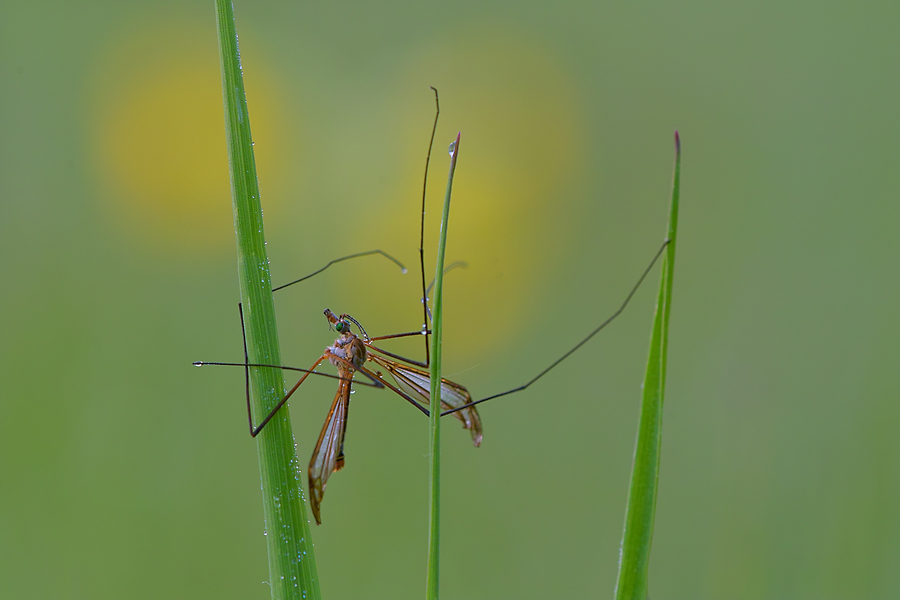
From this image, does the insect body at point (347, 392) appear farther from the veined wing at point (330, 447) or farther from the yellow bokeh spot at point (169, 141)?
the yellow bokeh spot at point (169, 141)

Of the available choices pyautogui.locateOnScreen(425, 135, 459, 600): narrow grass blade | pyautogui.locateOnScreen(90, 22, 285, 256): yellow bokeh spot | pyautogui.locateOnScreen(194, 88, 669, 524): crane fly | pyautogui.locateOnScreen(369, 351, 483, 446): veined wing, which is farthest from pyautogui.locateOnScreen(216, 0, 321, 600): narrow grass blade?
pyautogui.locateOnScreen(90, 22, 285, 256): yellow bokeh spot

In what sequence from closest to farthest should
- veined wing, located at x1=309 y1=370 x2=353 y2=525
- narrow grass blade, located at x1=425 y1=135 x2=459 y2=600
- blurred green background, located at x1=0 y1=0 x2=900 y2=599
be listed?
1. narrow grass blade, located at x1=425 y1=135 x2=459 y2=600
2. veined wing, located at x1=309 y1=370 x2=353 y2=525
3. blurred green background, located at x1=0 y1=0 x2=900 y2=599

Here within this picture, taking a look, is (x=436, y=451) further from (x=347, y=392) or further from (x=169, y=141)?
(x=169, y=141)

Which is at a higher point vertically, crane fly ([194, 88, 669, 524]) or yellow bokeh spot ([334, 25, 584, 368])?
yellow bokeh spot ([334, 25, 584, 368])

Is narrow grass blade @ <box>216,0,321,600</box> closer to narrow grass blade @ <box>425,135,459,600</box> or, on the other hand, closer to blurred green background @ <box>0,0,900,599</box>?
narrow grass blade @ <box>425,135,459,600</box>

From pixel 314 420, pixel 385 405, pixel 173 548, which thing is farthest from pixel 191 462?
pixel 385 405

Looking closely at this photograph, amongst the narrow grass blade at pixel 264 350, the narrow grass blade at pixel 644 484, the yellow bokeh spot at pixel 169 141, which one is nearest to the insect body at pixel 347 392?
the narrow grass blade at pixel 264 350
